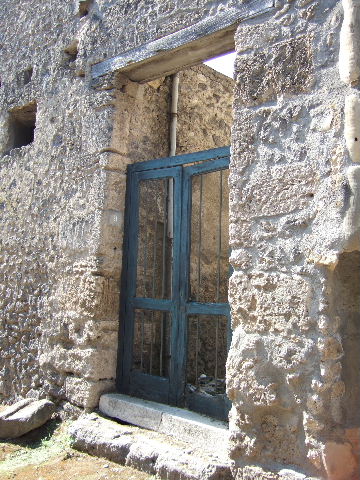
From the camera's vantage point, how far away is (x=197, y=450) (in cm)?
312

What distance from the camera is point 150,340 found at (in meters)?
4.32

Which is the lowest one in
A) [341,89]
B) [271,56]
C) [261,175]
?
[261,175]

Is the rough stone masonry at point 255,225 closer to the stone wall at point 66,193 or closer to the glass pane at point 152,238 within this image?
Answer: the stone wall at point 66,193

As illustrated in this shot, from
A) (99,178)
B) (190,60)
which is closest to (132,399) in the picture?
(99,178)

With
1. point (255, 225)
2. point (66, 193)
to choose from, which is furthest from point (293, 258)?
point (66, 193)

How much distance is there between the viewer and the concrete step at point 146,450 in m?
2.91

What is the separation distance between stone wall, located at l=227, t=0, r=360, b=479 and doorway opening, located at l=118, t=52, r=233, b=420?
19.7 inches

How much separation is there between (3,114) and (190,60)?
2238mm

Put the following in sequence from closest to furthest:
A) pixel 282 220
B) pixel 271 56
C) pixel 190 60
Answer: pixel 282 220, pixel 271 56, pixel 190 60

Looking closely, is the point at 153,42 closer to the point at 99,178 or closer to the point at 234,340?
the point at 99,178

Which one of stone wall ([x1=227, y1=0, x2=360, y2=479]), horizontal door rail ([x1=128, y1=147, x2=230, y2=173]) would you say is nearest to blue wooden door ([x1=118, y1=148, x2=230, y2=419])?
horizontal door rail ([x1=128, y1=147, x2=230, y2=173])

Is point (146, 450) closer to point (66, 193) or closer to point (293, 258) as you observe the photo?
point (293, 258)

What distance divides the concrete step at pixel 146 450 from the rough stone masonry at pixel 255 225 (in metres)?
0.18

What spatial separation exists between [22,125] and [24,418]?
286cm
